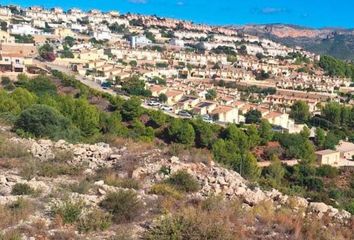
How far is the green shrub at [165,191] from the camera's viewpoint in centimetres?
977

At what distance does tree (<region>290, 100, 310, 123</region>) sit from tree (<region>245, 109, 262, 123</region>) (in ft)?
25.8

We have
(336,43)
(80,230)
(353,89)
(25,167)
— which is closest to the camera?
(80,230)

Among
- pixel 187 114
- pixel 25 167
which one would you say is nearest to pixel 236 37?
pixel 187 114

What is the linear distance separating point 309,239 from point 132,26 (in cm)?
11511

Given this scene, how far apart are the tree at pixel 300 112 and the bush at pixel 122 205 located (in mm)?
44315

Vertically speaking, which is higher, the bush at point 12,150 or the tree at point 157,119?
the bush at point 12,150

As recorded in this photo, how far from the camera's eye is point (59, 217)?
8.13 metres

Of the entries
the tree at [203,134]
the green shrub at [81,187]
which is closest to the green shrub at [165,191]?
the green shrub at [81,187]

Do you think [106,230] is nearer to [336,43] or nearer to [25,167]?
[25,167]

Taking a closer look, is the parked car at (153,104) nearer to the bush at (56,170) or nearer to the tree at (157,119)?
the tree at (157,119)

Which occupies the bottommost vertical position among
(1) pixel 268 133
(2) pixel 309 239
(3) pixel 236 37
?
(1) pixel 268 133

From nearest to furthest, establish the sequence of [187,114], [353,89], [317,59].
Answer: [187,114] < [353,89] < [317,59]

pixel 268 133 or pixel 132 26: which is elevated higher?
pixel 132 26

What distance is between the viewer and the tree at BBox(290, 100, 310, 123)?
5141cm
